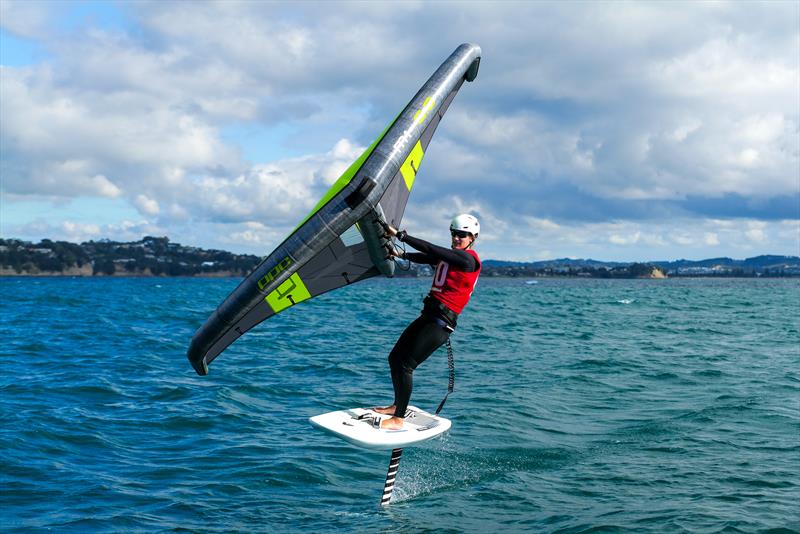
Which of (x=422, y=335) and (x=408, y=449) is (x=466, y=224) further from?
(x=408, y=449)

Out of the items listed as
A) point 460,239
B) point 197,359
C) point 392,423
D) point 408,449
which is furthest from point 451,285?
point 408,449

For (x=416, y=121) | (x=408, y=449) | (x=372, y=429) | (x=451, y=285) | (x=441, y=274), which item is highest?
(x=416, y=121)

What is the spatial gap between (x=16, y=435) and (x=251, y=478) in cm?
513

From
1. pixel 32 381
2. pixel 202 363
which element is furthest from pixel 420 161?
pixel 32 381

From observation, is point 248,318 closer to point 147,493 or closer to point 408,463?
point 147,493

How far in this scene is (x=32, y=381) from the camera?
1830cm

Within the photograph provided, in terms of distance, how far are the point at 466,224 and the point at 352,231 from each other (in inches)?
55.8

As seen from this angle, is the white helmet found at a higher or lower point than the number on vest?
higher

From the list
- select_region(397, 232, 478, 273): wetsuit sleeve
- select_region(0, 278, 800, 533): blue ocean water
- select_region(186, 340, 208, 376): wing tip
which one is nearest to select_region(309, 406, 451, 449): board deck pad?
select_region(0, 278, 800, 533): blue ocean water

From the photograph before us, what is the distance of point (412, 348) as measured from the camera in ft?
27.3

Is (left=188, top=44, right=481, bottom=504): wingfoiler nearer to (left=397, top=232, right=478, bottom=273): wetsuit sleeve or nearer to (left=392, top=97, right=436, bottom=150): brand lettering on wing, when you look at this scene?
(left=392, top=97, right=436, bottom=150): brand lettering on wing

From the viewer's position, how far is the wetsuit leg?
27.1ft

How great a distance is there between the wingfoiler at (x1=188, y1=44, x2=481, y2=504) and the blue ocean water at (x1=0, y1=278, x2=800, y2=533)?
6.84 ft

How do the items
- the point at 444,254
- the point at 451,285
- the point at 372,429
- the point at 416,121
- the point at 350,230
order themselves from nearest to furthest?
the point at 444,254, the point at 416,121, the point at 451,285, the point at 350,230, the point at 372,429
